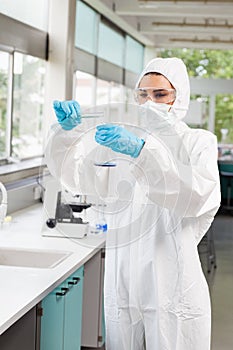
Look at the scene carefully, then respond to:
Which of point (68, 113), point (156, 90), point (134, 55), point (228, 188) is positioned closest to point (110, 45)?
point (134, 55)

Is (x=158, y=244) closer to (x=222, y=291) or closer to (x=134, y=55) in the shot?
(x=222, y=291)

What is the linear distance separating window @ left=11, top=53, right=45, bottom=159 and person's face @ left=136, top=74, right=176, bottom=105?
10.9 feet

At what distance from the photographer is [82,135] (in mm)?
2701

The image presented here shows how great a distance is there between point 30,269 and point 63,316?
0.34 m

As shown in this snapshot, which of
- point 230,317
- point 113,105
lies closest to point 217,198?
point 113,105

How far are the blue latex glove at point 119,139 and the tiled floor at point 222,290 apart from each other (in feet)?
9.08

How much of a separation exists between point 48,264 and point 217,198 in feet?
4.11


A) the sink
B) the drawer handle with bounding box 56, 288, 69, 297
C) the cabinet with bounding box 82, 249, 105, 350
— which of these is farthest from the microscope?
the drawer handle with bounding box 56, 288, 69, 297

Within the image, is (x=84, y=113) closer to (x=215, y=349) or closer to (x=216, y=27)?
(x=215, y=349)

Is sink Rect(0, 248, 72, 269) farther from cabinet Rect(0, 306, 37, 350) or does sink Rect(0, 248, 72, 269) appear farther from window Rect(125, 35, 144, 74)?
window Rect(125, 35, 144, 74)

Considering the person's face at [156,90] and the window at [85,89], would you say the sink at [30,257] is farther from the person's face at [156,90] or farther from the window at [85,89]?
the window at [85,89]

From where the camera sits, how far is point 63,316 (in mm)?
3215

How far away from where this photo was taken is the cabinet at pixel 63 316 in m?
2.93

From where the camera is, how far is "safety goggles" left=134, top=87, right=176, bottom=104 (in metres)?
2.70
